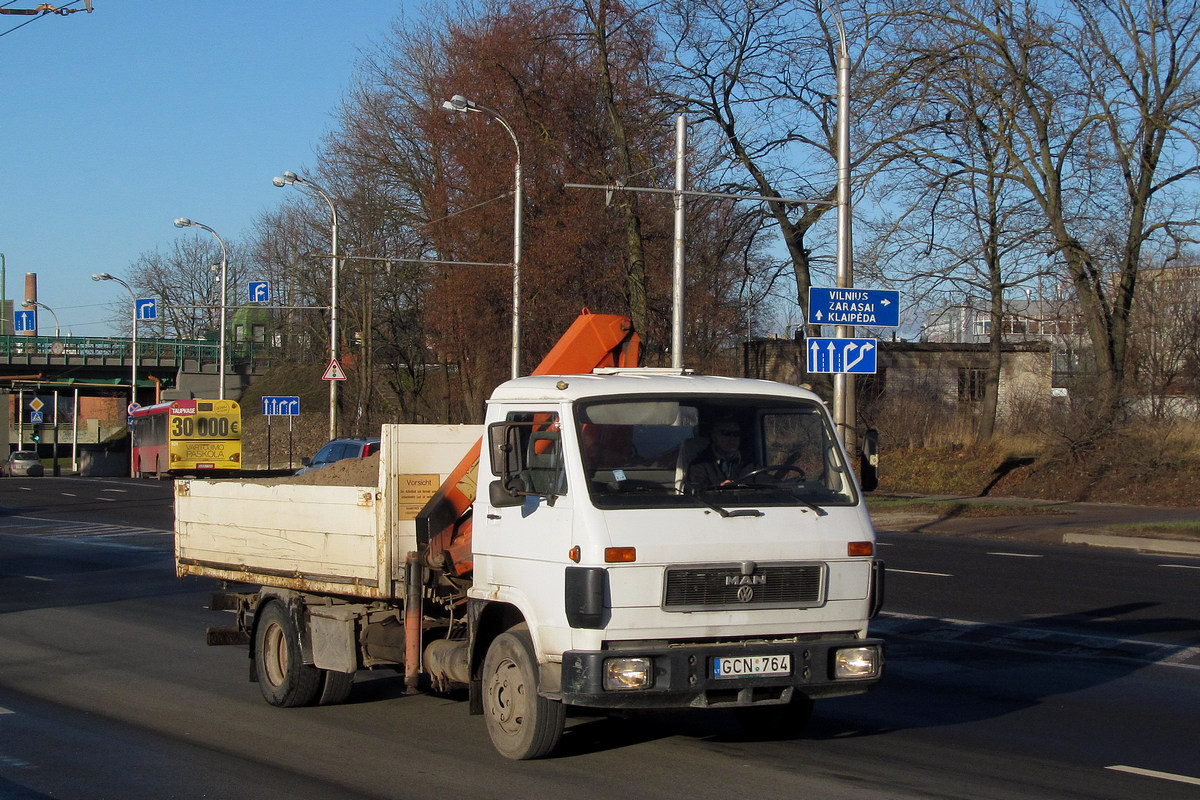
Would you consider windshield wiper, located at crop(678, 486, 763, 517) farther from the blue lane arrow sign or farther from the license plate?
the blue lane arrow sign

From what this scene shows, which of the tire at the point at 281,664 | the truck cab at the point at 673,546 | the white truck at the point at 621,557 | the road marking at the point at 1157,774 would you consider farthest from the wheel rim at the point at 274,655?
the road marking at the point at 1157,774

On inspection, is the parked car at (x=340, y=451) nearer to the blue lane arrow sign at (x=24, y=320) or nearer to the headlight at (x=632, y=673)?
the headlight at (x=632, y=673)

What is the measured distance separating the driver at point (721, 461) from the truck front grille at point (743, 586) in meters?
0.53

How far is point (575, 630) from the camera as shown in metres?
6.04

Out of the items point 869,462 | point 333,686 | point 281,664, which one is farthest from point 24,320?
point 869,462

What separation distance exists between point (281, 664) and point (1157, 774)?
5687mm

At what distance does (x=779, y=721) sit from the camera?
7.39 m

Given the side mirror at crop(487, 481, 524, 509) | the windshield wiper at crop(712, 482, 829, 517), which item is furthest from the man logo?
the side mirror at crop(487, 481, 524, 509)

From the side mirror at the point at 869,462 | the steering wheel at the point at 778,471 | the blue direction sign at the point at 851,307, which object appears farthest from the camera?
the blue direction sign at the point at 851,307

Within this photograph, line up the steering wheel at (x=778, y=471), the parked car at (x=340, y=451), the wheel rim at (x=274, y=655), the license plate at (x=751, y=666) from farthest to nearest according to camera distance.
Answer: the parked car at (x=340, y=451)
the wheel rim at (x=274, y=655)
the steering wheel at (x=778, y=471)
the license plate at (x=751, y=666)

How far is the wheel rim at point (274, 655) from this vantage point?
8.59 m

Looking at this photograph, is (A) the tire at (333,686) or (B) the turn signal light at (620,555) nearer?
(B) the turn signal light at (620,555)

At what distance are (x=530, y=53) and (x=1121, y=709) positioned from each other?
29.7m

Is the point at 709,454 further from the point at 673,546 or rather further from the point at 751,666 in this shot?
the point at 751,666
